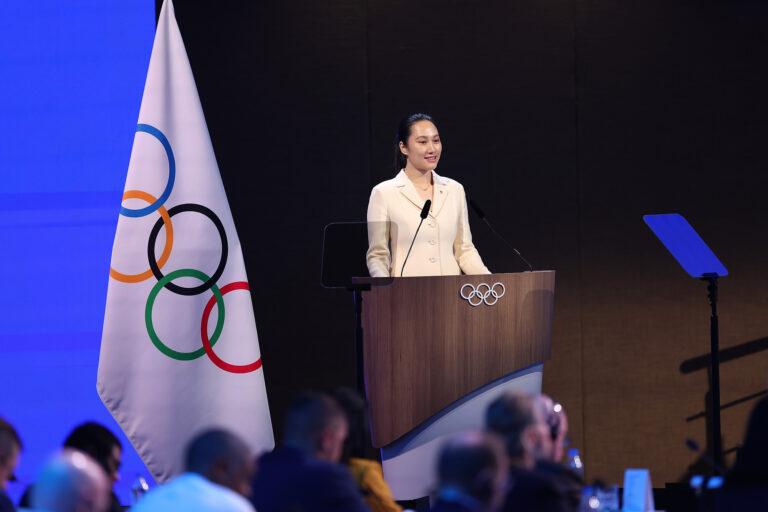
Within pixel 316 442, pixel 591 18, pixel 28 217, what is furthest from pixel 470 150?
pixel 316 442

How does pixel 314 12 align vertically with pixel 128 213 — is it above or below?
above

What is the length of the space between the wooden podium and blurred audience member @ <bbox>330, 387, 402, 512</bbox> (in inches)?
32.8

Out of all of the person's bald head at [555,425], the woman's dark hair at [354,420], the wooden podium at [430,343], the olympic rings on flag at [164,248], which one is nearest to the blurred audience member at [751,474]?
the person's bald head at [555,425]

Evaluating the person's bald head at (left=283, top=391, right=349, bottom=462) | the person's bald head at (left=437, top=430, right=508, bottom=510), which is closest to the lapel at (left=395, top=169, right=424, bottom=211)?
the person's bald head at (left=283, top=391, right=349, bottom=462)

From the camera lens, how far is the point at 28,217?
555 cm

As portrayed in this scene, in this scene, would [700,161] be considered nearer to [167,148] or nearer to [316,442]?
[167,148]

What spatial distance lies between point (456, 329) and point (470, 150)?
6.62ft

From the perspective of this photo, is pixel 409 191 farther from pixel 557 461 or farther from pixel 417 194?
pixel 557 461

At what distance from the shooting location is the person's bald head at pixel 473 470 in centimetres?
206

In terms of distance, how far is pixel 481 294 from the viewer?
408 centimetres

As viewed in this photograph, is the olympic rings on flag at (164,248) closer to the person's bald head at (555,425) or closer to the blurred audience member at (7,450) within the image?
the blurred audience member at (7,450)

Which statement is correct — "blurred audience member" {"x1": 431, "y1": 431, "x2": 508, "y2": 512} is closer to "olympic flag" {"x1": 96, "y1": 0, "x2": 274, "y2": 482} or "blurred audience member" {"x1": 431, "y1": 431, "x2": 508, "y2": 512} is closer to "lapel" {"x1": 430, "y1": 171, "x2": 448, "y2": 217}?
"lapel" {"x1": 430, "y1": 171, "x2": 448, "y2": 217}

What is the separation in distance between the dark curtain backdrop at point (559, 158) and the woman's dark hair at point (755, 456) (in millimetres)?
3390

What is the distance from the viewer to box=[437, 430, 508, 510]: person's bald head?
206cm
